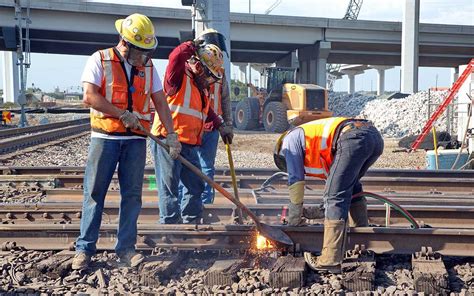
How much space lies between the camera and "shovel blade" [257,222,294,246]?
487cm

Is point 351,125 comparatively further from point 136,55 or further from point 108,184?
point 108,184

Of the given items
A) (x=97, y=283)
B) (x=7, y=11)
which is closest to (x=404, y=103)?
(x=7, y=11)

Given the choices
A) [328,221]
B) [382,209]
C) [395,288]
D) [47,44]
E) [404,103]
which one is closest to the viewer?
[395,288]

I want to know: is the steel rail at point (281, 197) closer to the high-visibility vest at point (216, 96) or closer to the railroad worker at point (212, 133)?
the railroad worker at point (212, 133)

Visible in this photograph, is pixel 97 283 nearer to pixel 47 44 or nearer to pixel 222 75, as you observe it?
pixel 222 75

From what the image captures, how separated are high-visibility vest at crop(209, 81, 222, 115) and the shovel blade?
80.8 inches

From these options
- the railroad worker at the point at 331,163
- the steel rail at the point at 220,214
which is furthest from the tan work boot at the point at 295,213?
the steel rail at the point at 220,214

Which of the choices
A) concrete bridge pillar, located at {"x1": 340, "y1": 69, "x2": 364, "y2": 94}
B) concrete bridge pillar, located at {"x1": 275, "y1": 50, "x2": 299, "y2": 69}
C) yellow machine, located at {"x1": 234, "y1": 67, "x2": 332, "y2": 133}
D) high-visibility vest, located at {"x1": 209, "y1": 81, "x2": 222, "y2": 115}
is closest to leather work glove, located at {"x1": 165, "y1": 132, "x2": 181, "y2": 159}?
high-visibility vest, located at {"x1": 209, "y1": 81, "x2": 222, "y2": 115}

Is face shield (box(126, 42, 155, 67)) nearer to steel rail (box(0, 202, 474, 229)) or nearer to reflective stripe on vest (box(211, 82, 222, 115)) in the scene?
reflective stripe on vest (box(211, 82, 222, 115))

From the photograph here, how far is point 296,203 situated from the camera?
191 inches

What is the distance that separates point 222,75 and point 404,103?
26338 mm

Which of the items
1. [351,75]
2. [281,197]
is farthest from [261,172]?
[351,75]

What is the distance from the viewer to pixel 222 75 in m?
5.94

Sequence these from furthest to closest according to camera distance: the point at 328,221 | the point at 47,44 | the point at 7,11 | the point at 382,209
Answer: the point at 47,44, the point at 7,11, the point at 382,209, the point at 328,221
